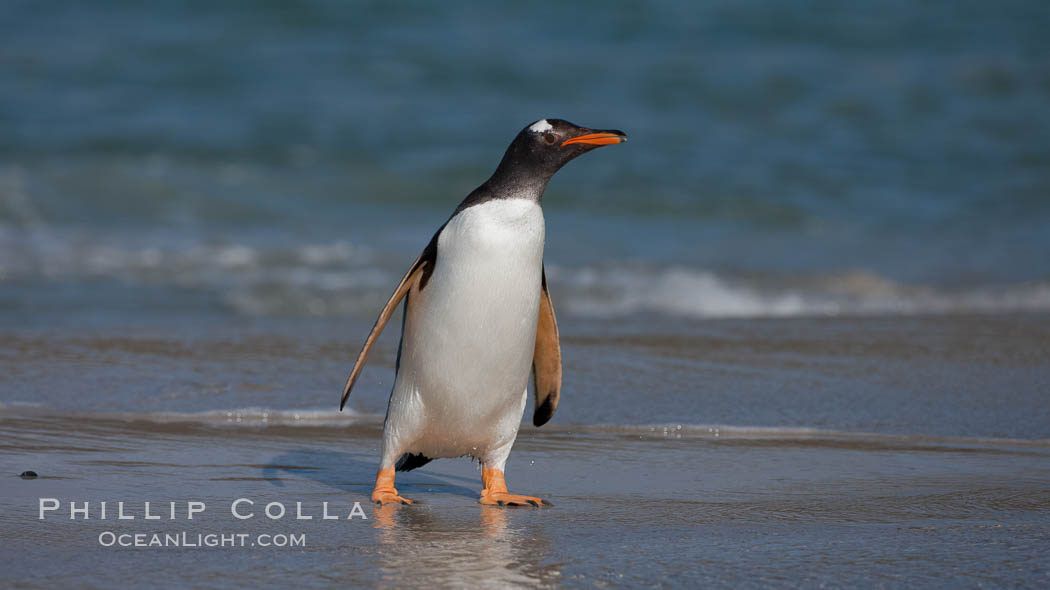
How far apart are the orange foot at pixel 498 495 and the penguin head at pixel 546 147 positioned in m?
0.80

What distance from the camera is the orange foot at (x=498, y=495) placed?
3.25 metres

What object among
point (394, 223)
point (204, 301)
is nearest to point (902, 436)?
point (204, 301)

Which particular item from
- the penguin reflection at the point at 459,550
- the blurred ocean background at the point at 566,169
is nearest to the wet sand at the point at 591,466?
the penguin reflection at the point at 459,550

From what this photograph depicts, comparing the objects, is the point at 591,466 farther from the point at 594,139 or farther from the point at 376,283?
the point at 376,283

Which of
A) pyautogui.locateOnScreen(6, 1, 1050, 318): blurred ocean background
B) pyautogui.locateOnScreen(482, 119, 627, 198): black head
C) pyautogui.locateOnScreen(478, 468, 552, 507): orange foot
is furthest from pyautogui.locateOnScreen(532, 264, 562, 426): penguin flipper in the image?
pyautogui.locateOnScreen(6, 1, 1050, 318): blurred ocean background

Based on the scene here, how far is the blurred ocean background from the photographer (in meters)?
9.17

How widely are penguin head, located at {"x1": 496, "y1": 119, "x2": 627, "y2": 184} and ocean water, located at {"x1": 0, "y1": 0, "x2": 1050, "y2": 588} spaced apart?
872mm

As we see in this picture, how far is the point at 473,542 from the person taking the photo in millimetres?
2818

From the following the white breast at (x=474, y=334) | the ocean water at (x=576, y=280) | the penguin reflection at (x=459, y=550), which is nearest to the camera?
the penguin reflection at (x=459, y=550)

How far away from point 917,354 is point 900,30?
513 inches

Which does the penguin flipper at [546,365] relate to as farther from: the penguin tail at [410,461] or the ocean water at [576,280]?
the penguin tail at [410,461]

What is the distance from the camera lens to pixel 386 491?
3.30 metres

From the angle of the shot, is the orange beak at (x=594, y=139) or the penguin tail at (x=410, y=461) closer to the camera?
the orange beak at (x=594, y=139)

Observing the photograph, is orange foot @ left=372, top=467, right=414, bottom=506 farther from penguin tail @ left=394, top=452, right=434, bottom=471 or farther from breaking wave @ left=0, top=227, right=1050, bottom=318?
breaking wave @ left=0, top=227, right=1050, bottom=318
